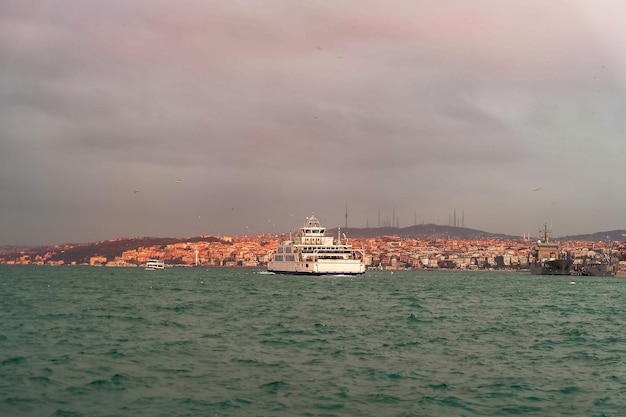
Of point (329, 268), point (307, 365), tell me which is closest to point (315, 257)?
point (329, 268)

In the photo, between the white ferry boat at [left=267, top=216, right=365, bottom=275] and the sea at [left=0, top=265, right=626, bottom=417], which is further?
the white ferry boat at [left=267, top=216, right=365, bottom=275]

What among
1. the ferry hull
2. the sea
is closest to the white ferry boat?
the ferry hull

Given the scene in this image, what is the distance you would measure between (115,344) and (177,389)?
28.7 feet

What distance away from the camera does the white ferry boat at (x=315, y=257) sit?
359ft

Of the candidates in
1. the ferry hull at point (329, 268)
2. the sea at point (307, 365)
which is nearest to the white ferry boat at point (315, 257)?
the ferry hull at point (329, 268)

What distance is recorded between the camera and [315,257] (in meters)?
111

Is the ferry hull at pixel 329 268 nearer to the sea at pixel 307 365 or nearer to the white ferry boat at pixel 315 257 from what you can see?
the white ferry boat at pixel 315 257

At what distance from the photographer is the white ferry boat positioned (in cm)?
10931

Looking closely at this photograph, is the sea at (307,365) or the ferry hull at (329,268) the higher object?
the ferry hull at (329,268)

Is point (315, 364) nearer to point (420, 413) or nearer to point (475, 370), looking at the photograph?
point (475, 370)

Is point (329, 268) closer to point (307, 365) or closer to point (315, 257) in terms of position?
point (315, 257)

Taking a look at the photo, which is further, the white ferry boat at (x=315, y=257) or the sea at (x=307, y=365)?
the white ferry boat at (x=315, y=257)

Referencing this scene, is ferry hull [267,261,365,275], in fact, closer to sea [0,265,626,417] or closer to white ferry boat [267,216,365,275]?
white ferry boat [267,216,365,275]

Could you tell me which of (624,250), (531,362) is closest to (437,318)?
(531,362)
